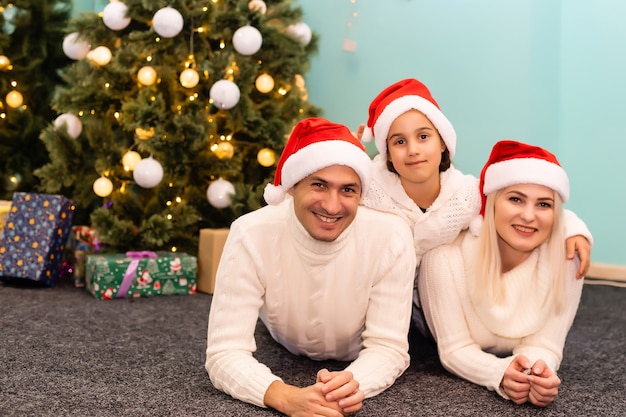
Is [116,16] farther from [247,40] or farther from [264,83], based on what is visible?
[264,83]

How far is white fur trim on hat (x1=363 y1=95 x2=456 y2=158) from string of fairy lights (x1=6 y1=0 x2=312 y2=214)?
1240 millimetres

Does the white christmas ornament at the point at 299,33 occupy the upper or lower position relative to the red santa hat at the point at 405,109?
upper

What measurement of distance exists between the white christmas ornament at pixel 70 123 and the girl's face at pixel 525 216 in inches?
82.8

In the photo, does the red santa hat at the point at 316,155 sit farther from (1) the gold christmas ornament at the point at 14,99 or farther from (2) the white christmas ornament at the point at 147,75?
(1) the gold christmas ornament at the point at 14,99

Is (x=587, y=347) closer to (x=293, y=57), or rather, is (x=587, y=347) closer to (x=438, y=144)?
(x=438, y=144)

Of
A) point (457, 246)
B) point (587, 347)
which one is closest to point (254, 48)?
point (457, 246)

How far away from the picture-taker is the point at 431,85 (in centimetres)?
354

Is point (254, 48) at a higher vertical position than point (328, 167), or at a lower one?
higher

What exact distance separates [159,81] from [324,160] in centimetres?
176

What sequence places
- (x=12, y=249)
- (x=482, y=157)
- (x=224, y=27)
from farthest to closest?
(x=482, y=157)
(x=224, y=27)
(x=12, y=249)

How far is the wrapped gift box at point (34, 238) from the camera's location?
9.34 ft

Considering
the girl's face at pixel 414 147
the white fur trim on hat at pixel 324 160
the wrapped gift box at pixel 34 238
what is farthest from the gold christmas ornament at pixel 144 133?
the white fur trim on hat at pixel 324 160

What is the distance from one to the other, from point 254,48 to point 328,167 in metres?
1.69

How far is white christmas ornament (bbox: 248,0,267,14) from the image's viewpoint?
10.2ft
